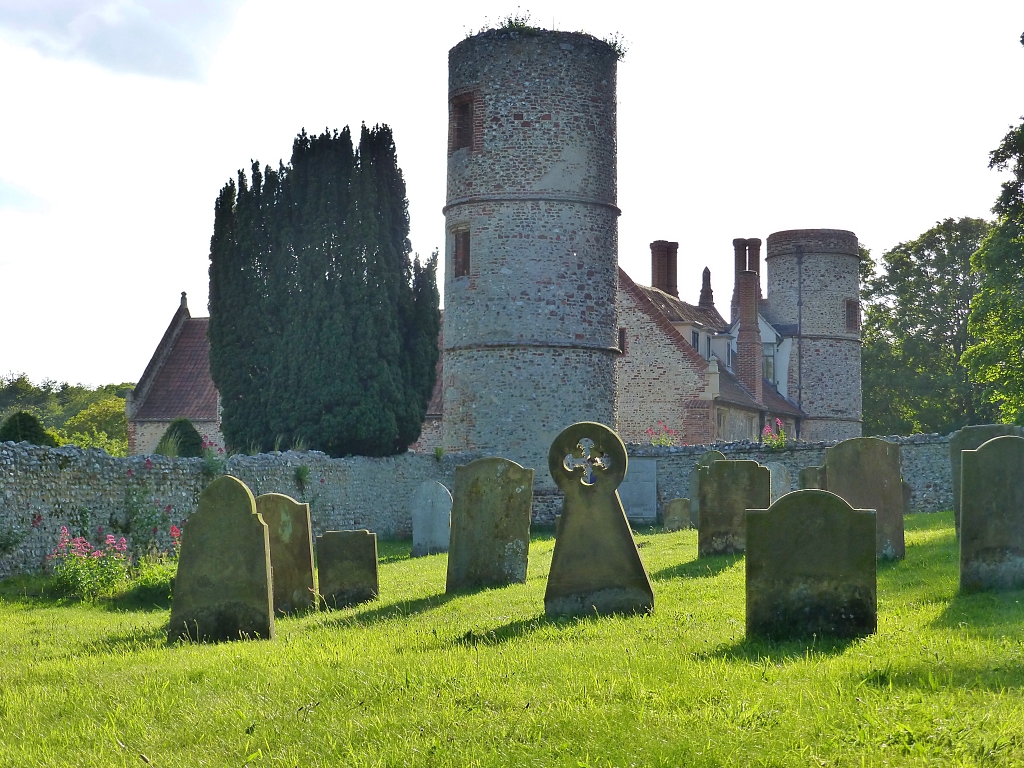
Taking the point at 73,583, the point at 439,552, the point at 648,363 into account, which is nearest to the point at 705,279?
the point at 648,363

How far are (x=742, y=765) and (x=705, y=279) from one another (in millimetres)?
45142

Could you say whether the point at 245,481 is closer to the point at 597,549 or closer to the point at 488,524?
the point at 488,524

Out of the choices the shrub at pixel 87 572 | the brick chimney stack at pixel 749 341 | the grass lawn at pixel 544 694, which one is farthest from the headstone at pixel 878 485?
the brick chimney stack at pixel 749 341

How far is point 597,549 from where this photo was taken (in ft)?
32.7

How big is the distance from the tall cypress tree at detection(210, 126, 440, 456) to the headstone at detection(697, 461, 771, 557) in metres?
11.3

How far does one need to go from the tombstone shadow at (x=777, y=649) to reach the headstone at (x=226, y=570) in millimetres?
3699

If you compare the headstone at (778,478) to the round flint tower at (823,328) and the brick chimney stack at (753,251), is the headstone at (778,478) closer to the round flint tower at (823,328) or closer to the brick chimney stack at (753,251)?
the round flint tower at (823,328)

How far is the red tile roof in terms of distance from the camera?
38.3m

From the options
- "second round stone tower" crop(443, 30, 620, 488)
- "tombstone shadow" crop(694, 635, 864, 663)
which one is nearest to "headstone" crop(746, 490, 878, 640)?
"tombstone shadow" crop(694, 635, 864, 663)

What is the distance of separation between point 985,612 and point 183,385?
112 ft

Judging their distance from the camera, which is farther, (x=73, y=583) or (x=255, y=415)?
(x=255, y=415)

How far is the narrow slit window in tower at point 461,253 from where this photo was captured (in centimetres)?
2767

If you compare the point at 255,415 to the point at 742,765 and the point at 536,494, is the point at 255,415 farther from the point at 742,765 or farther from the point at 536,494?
the point at 742,765

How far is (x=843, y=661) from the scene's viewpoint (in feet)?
23.3
